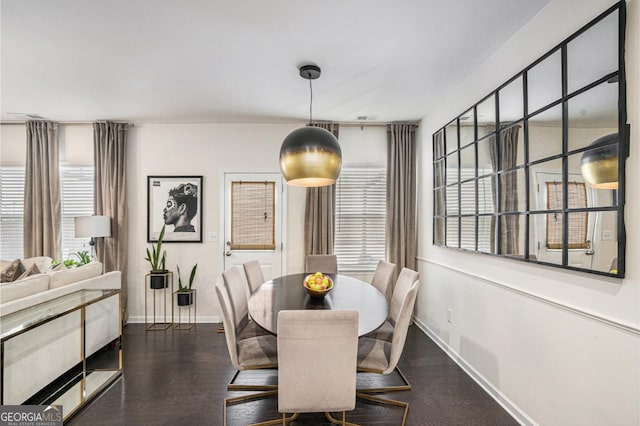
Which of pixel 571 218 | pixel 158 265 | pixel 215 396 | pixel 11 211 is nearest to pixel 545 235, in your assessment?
pixel 571 218

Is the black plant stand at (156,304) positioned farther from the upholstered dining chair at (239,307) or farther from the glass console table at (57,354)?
the upholstered dining chair at (239,307)

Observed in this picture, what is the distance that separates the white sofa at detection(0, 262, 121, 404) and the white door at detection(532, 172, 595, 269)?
3.31 metres

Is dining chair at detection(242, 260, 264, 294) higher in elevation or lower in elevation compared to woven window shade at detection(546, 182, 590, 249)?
lower

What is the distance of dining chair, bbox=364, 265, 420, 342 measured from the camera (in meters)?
2.47

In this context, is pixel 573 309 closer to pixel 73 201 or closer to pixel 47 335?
pixel 47 335

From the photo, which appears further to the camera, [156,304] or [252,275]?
[156,304]

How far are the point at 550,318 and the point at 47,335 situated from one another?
11.8 ft

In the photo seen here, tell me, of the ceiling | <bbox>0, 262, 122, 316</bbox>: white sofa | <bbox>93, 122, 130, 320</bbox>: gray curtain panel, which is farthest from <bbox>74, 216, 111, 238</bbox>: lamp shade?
the ceiling

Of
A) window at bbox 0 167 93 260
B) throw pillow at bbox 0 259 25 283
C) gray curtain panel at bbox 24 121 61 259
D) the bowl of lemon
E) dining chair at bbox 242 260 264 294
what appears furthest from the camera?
window at bbox 0 167 93 260

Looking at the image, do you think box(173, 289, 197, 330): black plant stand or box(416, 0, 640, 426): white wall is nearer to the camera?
box(416, 0, 640, 426): white wall

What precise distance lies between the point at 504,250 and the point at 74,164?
5.33 meters

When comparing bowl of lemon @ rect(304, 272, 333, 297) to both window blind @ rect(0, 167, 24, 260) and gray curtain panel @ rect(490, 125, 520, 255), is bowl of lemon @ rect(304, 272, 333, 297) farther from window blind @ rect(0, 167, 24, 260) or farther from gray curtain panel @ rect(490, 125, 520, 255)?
window blind @ rect(0, 167, 24, 260)

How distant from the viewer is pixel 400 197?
14.1 feet

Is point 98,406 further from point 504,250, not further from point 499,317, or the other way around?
point 504,250
